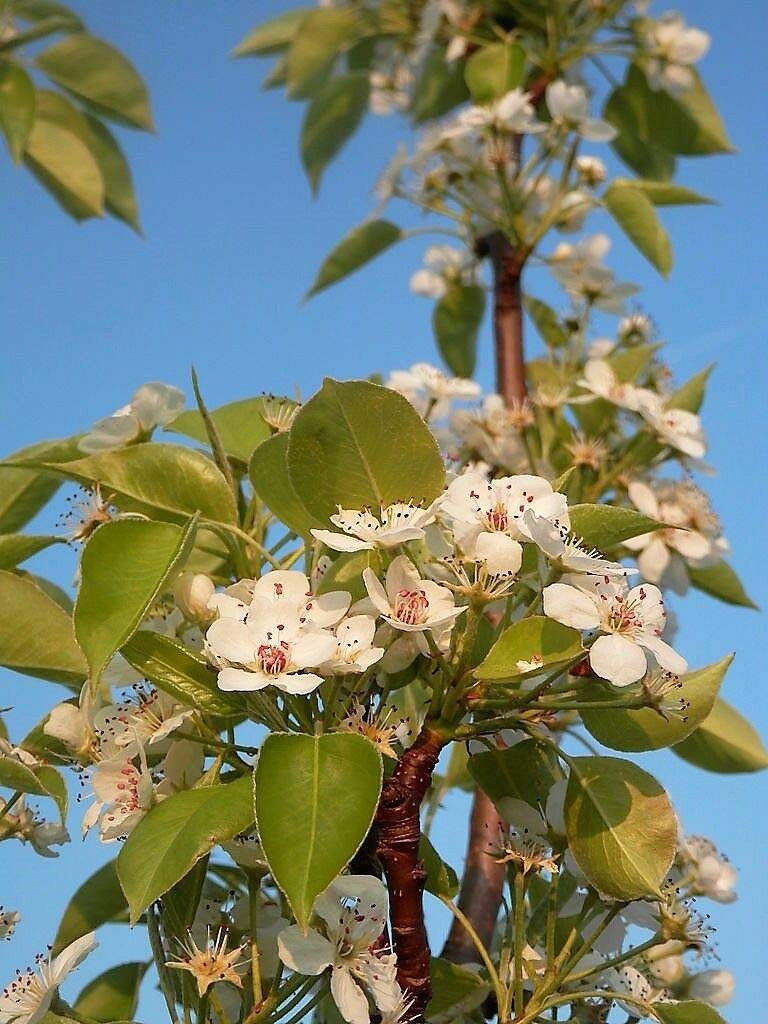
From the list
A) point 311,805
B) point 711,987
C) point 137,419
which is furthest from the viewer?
point 711,987

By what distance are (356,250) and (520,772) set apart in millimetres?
1304

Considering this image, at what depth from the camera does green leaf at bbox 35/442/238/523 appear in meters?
1.00

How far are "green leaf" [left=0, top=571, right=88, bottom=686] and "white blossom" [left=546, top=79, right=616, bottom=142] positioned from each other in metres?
1.21

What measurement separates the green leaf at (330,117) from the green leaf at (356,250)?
40cm

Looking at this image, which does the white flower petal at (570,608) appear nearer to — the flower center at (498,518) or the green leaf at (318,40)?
the flower center at (498,518)

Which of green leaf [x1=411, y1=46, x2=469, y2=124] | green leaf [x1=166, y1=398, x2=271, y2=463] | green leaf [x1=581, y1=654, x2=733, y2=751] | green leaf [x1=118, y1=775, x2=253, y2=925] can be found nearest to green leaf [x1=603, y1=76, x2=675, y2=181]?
green leaf [x1=411, y1=46, x2=469, y2=124]

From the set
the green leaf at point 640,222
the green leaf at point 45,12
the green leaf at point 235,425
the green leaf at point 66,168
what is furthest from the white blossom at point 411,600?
the green leaf at point 45,12

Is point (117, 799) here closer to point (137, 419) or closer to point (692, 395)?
point (137, 419)

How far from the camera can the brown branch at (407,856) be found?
0.90 metres

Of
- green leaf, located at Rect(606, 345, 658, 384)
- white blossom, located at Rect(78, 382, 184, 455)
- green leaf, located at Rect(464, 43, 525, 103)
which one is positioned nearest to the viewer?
white blossom, located at Rect(78, 382, 184, 455)

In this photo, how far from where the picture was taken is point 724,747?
149 cm

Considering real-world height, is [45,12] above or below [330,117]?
above

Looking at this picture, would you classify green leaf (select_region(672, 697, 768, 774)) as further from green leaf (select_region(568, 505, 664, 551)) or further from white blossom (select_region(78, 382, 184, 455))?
white blossom (select_region(78, 382, 184, 455))

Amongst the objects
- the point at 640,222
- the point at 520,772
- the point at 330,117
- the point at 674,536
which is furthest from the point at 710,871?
the point at 330,117
